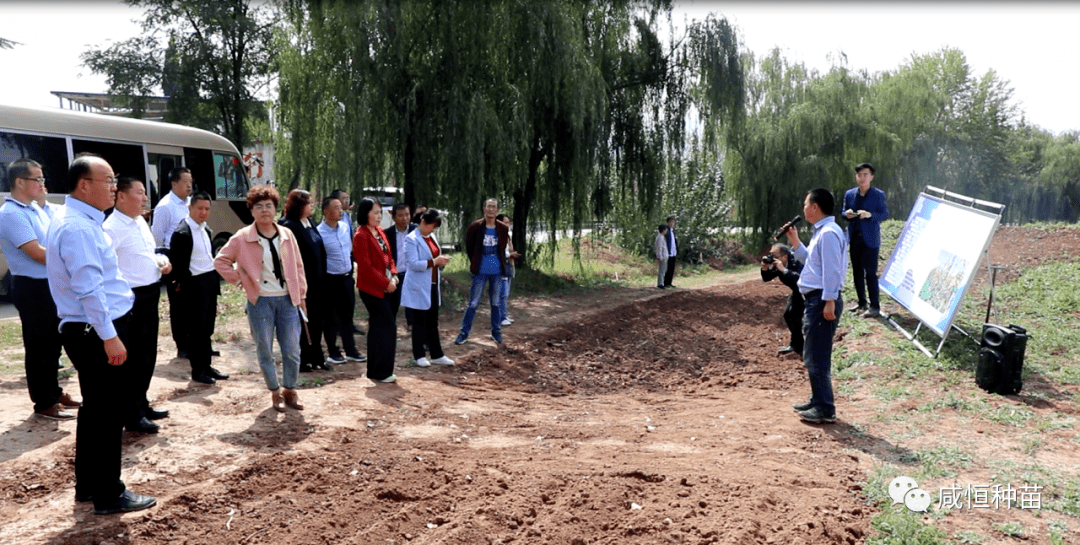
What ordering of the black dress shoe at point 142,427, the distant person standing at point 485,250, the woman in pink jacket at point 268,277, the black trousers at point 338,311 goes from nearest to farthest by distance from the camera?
the black dress shoe at point 142,427, the woman in pink jacket at point 268,277, the black trousers at point 338,311, the distant person standing at point 485,250

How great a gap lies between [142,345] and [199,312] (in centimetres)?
241

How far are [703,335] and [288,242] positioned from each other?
7.32 m

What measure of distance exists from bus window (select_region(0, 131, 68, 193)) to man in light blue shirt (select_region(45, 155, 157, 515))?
8.82 m

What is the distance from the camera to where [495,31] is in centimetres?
1236

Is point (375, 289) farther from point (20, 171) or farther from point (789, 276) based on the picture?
point (789, 276)

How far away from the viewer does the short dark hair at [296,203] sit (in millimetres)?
6387

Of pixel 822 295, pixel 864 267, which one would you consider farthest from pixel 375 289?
pixel 864 267

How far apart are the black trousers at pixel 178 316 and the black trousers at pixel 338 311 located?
1.30 meters

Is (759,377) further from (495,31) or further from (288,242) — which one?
(495,31)

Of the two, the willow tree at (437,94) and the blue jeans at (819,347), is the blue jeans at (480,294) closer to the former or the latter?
the willow tree at (437,94)

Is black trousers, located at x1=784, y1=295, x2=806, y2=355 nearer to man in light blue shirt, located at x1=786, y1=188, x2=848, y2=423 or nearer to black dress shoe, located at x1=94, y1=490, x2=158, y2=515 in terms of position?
man in light blue shirt, located at x1=786, y1=188, x2=848, y2=423

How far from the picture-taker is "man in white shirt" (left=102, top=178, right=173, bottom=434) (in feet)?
14.3

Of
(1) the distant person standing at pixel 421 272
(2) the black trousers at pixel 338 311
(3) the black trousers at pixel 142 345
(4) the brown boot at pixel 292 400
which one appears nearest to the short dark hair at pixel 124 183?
(3) the black trousers at pixel 142 345

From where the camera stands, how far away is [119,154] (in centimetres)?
1227
